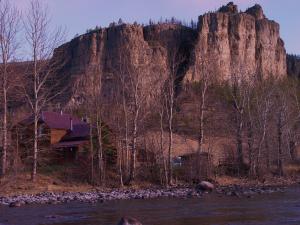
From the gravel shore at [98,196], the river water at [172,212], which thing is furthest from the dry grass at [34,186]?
the river water at [172,212]

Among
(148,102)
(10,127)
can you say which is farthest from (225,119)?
(10,127)

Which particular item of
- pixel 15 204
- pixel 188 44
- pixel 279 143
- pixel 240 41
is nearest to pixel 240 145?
pixel 279 143

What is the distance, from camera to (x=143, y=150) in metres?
47.9

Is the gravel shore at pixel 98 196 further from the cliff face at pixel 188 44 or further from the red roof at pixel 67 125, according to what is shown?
the cliff face at pixel 188 44

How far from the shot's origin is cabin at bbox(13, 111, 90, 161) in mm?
46184

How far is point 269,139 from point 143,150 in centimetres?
1312

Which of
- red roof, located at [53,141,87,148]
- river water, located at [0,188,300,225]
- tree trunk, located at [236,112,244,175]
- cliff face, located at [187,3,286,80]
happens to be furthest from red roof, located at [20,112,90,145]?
cliff face, located at [187,3,286,80]

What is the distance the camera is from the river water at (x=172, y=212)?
21.5 meters

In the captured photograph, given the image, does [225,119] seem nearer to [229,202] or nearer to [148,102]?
[148,102]

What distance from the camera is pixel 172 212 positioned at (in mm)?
24797

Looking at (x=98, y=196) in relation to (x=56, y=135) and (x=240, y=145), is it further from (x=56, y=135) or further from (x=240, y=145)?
(x=56, y=135)

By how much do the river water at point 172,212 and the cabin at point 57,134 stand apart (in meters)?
16.7

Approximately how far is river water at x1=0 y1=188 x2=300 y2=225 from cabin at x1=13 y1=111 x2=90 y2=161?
1673cm

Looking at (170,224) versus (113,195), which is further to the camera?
(113,195)
